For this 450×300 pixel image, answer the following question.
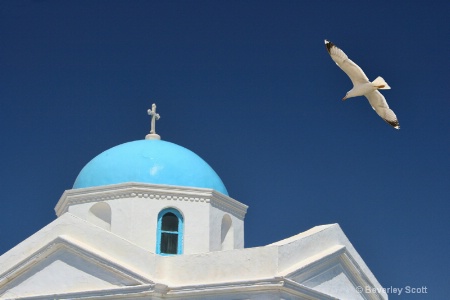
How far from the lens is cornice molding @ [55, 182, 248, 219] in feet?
63.4

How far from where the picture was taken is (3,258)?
53.9ft

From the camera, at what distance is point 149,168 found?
1998cm

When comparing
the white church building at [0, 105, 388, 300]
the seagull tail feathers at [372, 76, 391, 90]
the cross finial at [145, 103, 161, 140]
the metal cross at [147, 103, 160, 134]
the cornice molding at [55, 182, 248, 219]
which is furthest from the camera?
the metal cross at [147, 103, 160, 134]

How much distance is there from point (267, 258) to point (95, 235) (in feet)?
11.6

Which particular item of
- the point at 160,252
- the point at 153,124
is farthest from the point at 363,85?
the point at 153,124

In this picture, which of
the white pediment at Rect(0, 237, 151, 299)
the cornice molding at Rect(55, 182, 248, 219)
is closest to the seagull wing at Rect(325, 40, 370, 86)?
the white pediment at Rect(0, 237, 151, 299)

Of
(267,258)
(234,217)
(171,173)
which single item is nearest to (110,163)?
(171,173)

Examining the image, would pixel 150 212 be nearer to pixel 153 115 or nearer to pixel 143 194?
pixel 143 194

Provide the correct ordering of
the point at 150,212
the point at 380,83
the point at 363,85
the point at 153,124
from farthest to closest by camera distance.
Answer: the point at 153,124, the point at 150,212, the point at 363,85, the point at 380,83

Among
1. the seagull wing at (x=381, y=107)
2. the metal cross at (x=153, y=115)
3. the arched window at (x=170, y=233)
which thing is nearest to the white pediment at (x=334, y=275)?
the seagull wing at (x=381, y=107)

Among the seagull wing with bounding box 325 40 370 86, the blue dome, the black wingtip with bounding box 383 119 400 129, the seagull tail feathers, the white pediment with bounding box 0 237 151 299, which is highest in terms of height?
the blue dome

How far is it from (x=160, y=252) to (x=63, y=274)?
3.27 meters

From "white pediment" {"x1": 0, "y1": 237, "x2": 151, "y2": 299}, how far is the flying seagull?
5537mm

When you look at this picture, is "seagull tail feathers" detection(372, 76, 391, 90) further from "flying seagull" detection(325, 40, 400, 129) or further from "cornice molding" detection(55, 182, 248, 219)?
"cornice molding" detection(55, 182, 248, 219)
